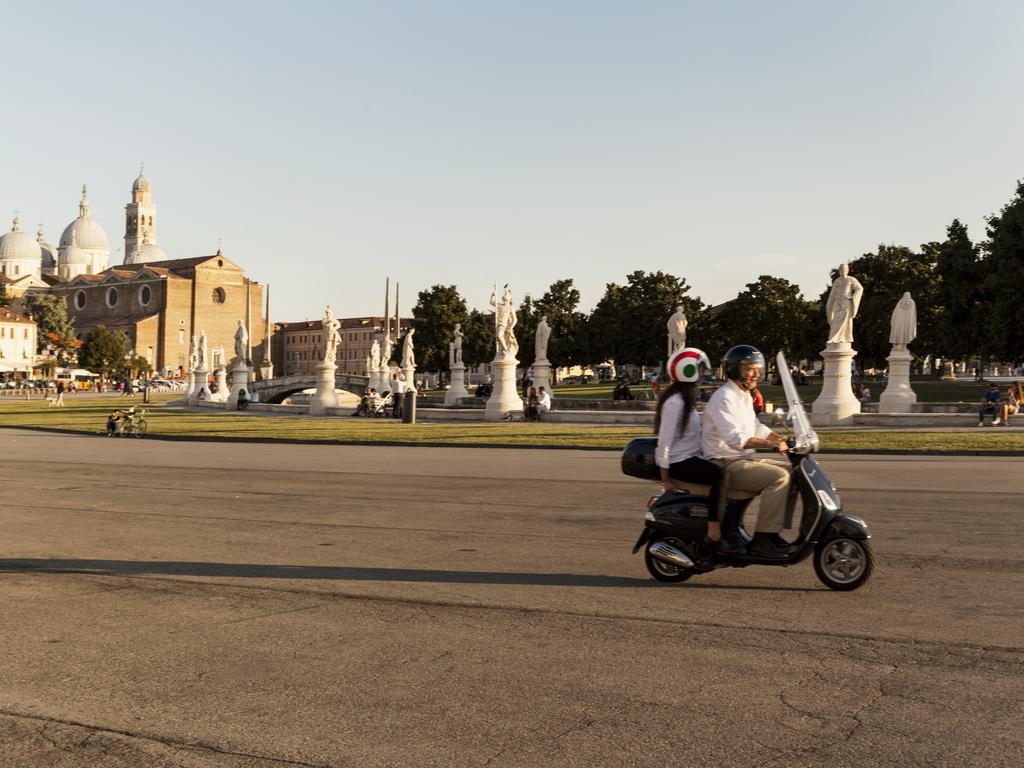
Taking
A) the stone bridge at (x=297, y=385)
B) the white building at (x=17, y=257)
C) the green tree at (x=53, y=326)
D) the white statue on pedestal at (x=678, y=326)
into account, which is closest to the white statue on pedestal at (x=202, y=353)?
the stone bridge at (x=297, y=385)

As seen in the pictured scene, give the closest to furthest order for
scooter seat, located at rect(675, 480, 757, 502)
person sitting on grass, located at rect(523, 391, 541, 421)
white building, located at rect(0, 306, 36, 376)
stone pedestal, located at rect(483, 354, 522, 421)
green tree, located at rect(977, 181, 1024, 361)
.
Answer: scooter seat, located at rect(675, 480, 757, 502) → person sitting on grass, located at rect(523, 391, 541, 421) → stone pedestal, located at rect(483, 354, 522, 421) → green tree, located at rect(977, 181, 1024, 361) → white building, located at rect(0, 306, 36, 376)

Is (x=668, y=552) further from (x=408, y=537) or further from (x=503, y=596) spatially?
(x=408, y=537)

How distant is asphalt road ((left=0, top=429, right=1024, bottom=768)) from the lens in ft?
14.3

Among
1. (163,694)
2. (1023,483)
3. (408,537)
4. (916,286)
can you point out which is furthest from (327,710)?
(916,286)

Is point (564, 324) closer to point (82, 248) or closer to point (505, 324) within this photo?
point (505, 324)

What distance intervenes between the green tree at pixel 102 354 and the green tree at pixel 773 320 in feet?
242

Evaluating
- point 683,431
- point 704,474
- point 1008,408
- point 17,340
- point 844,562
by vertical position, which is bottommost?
point 844,562

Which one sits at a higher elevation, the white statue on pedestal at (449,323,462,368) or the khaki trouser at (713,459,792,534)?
the white statue on pedestal at (449,323,462,368)

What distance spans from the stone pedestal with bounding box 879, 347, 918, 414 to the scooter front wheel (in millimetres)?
27827

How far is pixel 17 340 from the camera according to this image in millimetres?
132375

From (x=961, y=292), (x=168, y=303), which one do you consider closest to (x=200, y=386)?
(x=961, y=292)

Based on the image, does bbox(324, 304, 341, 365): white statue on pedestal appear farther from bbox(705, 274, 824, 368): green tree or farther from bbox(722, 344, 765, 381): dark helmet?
bbox(705, 274, 824, 368): green tree

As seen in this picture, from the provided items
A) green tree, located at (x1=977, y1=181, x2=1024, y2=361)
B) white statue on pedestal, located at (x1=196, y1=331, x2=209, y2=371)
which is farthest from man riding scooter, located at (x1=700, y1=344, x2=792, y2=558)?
white statue on pedestal, located at (x1=196, y1=331, x2=209, y2=371)

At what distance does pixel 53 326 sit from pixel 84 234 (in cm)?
5389
